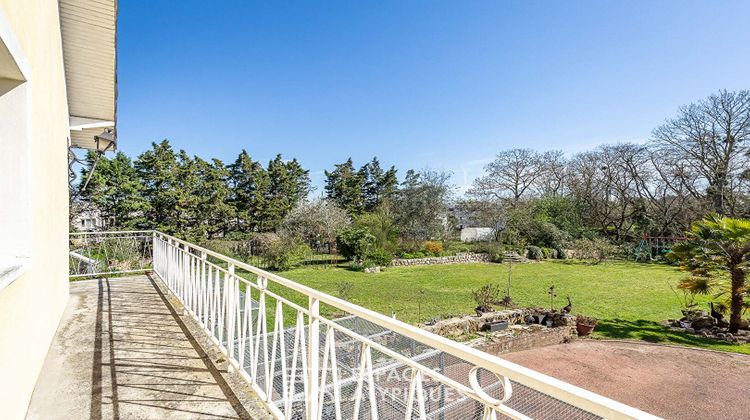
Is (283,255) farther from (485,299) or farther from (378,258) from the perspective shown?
(485,299)

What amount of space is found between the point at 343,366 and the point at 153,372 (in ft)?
5.84

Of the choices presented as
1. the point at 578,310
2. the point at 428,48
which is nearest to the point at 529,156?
the point at 428,48

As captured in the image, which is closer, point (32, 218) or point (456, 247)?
point (32, 218)

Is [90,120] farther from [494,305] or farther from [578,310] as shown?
[578,310]

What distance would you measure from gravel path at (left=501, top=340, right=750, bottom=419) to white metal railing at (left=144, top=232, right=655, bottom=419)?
284 centimetres

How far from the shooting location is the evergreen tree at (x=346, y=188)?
30.7 meters

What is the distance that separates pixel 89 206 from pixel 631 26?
25.4 meters

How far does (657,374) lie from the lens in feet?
21.2

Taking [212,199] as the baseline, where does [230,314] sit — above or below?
below

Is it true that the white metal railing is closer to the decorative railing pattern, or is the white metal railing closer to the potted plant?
the decorative railing pattern

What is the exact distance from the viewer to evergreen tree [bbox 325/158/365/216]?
30.7 meters

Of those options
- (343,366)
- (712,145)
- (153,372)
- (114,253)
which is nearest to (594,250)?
(712,145)

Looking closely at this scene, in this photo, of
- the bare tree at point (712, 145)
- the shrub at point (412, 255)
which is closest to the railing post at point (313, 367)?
the shrub at point (412, 255)

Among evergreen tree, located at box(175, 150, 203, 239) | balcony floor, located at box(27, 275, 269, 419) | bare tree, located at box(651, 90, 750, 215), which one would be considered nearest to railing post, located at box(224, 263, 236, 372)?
balcony floor, located at box(27, 275, 269, 419)
